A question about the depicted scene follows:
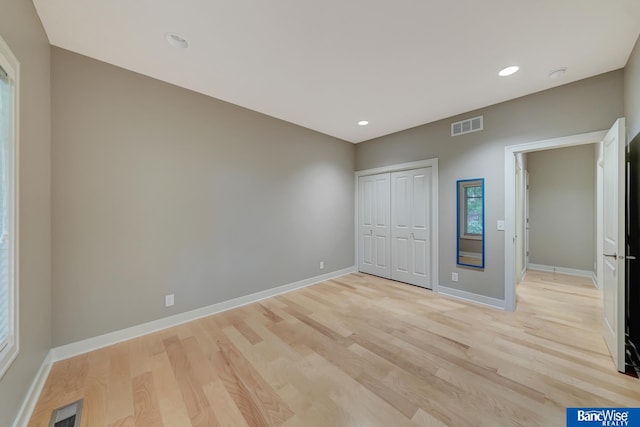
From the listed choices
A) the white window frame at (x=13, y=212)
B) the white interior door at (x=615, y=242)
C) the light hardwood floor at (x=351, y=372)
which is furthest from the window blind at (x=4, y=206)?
the white interior door at (x=615, y=242)

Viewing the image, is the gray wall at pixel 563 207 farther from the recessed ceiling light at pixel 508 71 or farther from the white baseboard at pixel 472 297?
the recessed ceiling light at pixel 508 71

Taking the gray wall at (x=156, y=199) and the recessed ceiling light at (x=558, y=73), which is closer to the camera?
the gray wall at (x=156, y=199)

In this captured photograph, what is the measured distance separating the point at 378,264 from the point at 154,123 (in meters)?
4.16

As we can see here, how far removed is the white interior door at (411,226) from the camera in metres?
3.89

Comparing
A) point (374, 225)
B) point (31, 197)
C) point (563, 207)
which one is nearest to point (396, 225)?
point (374, 225)

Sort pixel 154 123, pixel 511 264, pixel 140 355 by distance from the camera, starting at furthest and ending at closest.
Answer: pixel 511 264, pixel 154 123, pixel 140 355

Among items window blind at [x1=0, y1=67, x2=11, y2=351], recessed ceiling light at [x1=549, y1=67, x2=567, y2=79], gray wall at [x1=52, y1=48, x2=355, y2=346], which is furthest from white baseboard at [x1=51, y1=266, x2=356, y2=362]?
recessed ceiling light at [x1=549, y1=67, x2=567, y2=79]

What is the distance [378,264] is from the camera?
4.60 meters

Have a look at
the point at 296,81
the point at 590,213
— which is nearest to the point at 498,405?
the point at 296,81

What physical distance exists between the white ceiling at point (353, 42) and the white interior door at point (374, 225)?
1.93m

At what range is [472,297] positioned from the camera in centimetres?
335

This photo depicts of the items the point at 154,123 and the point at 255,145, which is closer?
the point at 154,123

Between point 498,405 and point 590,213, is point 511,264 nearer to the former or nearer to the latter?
point 498,405

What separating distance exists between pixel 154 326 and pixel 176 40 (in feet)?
9.34
